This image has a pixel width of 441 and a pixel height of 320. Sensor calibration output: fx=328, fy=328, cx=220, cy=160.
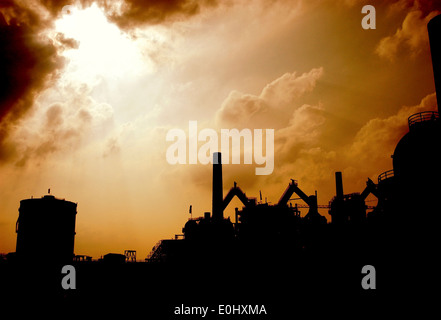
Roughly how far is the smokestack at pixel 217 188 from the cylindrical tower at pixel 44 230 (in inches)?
630

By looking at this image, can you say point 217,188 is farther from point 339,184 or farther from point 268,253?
point 339,184

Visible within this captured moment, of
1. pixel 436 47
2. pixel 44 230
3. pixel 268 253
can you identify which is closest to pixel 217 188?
pixel 268 253

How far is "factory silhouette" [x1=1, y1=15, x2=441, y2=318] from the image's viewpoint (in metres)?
20.3

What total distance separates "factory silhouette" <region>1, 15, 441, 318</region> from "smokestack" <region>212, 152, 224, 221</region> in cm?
12

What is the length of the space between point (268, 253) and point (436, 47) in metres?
21.9

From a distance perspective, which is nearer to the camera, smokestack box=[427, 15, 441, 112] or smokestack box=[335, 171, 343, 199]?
smokestack box=[427, 15, 441, 112]

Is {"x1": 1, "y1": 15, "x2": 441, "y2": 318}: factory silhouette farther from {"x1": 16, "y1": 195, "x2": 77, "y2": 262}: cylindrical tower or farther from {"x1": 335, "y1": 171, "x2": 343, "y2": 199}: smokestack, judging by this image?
{"x1": 335, "y1": 171, "x2": 343, "y2": 199}: smokestack

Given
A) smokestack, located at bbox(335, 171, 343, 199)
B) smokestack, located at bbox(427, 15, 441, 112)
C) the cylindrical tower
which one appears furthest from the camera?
smokestack, located at bbox(335, 171, 343, 199)

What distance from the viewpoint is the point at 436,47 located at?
2036 cm

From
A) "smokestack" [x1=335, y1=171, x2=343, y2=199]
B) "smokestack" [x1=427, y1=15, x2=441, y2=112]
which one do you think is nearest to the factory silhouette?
"smokestack" [x1=427, y1=15, x2=441, y2=112]
